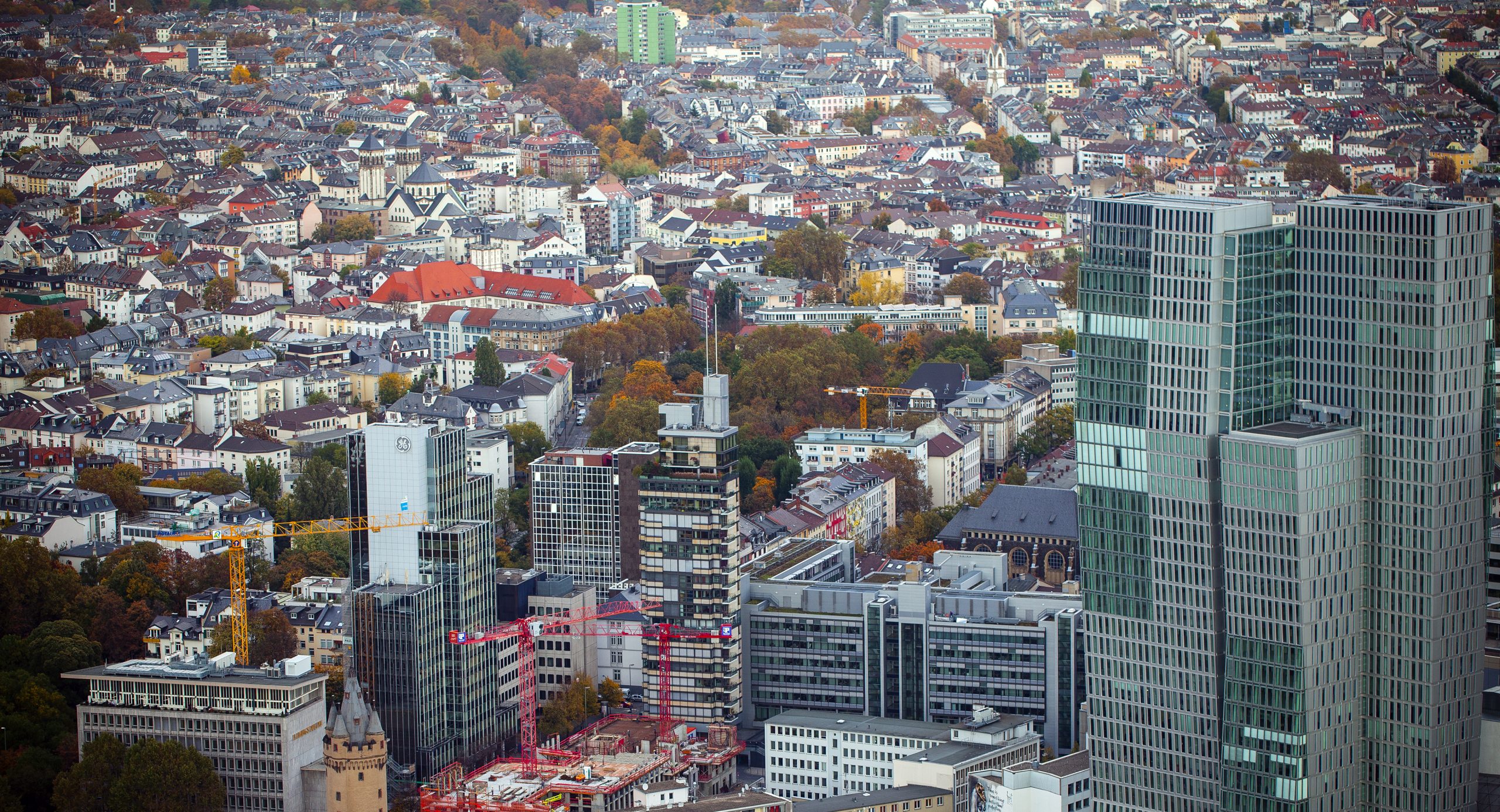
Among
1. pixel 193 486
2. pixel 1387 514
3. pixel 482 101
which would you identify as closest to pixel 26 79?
pixel 482 101

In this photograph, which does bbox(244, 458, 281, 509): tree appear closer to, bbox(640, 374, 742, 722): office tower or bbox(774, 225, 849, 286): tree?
bbox(640, 374, 742, 722): office tower

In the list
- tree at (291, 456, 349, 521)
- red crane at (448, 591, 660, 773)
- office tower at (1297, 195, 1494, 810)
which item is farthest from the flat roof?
tree at (291, 456, 349, 521)

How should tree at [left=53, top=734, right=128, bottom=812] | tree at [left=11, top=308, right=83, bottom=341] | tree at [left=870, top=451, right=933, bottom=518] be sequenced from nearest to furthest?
tree at [left=53, top=734, right=128, bottom=812] < tree at [left=870, top=451, right=933, bottom=518] < tree at [left=11, top=308, right=83, bottom=341]

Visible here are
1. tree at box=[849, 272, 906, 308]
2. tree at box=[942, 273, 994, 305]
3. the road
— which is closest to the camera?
the road

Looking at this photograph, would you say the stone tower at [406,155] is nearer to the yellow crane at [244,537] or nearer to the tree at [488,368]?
the tree at [488,368]

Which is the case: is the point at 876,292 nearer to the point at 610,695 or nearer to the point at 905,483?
the point at 905,483

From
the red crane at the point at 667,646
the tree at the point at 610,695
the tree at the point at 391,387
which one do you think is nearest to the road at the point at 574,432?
the tree at the point at 391,387

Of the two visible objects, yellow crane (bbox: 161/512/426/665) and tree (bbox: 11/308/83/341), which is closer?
yellow crane (bbox: 161/512/426/665)
